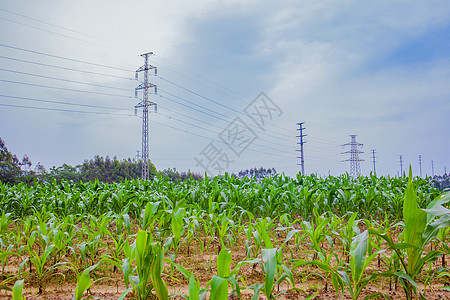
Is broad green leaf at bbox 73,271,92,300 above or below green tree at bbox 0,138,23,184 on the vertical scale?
below

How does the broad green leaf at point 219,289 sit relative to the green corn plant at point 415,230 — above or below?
below

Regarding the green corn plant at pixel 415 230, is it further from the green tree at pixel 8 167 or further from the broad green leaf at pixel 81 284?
the green tree at pixel 8 167

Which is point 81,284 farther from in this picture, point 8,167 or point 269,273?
point 8,167

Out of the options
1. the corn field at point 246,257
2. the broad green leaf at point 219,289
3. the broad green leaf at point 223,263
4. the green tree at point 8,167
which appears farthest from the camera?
the green tree at point 8,167

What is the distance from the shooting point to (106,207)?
17.9 ft

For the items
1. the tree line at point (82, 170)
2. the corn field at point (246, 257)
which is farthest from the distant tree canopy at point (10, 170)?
the corn field at point (246, 257)

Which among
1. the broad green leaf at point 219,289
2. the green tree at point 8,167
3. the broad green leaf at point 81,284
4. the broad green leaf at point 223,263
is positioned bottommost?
the broad green leaf at point 81,284

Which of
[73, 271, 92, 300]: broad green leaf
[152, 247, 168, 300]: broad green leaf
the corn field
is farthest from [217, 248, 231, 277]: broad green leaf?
[73, 271, 92, 300]: broad green leaf

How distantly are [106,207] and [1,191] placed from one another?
9.77 ft

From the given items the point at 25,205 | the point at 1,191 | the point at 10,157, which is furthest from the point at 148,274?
the point at 10,157

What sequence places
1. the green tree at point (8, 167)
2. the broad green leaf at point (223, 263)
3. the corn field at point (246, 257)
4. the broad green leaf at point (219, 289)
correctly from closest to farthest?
the broad green leaf at point (219, 289) → the broad green leaf at point (223, 263) → the corn field at point (246, 257) → the green tree at point (8, 167)

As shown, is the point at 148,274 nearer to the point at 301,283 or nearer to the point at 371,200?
the point at 301,283

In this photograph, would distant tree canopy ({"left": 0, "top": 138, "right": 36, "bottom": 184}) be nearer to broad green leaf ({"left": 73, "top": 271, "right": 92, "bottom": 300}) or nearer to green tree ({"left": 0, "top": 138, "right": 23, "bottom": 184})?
green tree ({"left": 0, "top": 138, "right": 23, "bottom": 184})

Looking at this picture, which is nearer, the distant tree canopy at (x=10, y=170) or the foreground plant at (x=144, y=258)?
the foreground plant at (x=144, y=258)
